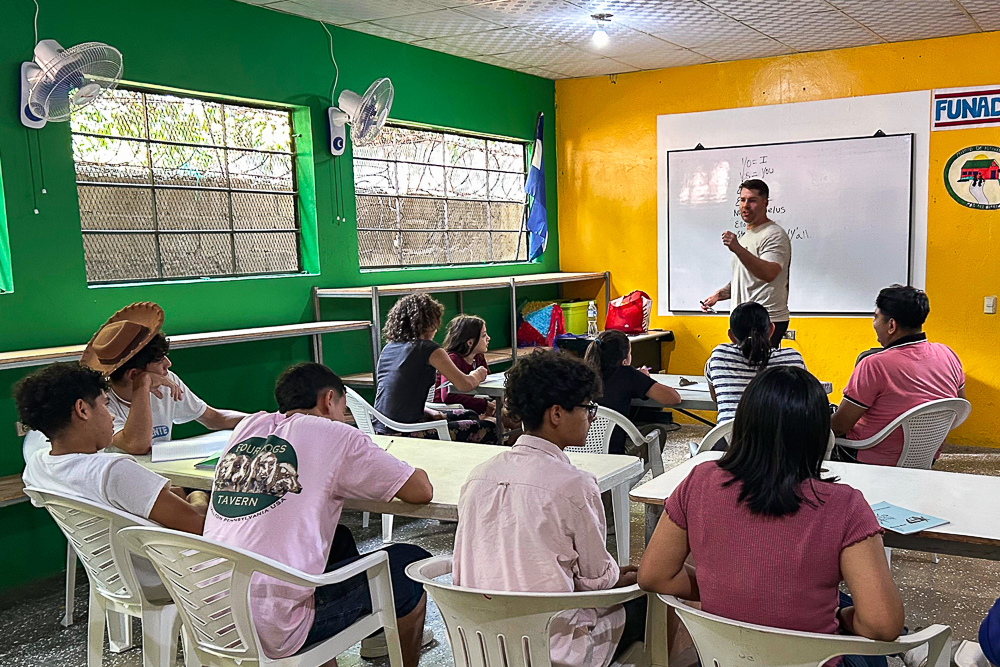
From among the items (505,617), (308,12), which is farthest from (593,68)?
(505,617)

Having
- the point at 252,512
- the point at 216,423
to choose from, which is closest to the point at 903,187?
the point at 216,423

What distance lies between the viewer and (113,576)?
2496mm

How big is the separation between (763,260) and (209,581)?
3588 millimetres

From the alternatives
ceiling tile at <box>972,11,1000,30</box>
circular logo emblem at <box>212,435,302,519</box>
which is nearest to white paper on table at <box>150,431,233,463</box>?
circular logo emblem at <box>212,435,302,519</box>

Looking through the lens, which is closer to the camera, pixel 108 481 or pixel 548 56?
pixel 108 481

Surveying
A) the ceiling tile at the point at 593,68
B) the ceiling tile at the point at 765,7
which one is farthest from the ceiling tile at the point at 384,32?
the ceiling tile at the point at 765,7

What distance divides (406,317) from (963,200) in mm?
3905

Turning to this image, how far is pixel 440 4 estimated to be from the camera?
4.77 m

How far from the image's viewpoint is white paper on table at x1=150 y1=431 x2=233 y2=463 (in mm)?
3121

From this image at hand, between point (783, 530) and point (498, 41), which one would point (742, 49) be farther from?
point (783, 530)

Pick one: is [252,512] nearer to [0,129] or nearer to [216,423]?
[216,423]

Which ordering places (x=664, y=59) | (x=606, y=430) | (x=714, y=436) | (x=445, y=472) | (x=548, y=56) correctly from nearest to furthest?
(x=445, y=472)
(x=714, y=436)
(x=606, y=430)
(x=548, y=56)
(x=664, y=59)

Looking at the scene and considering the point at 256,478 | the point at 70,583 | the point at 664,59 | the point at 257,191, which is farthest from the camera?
the point at 664,59

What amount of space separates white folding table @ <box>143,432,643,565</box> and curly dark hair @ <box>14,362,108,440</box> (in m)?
0.52
